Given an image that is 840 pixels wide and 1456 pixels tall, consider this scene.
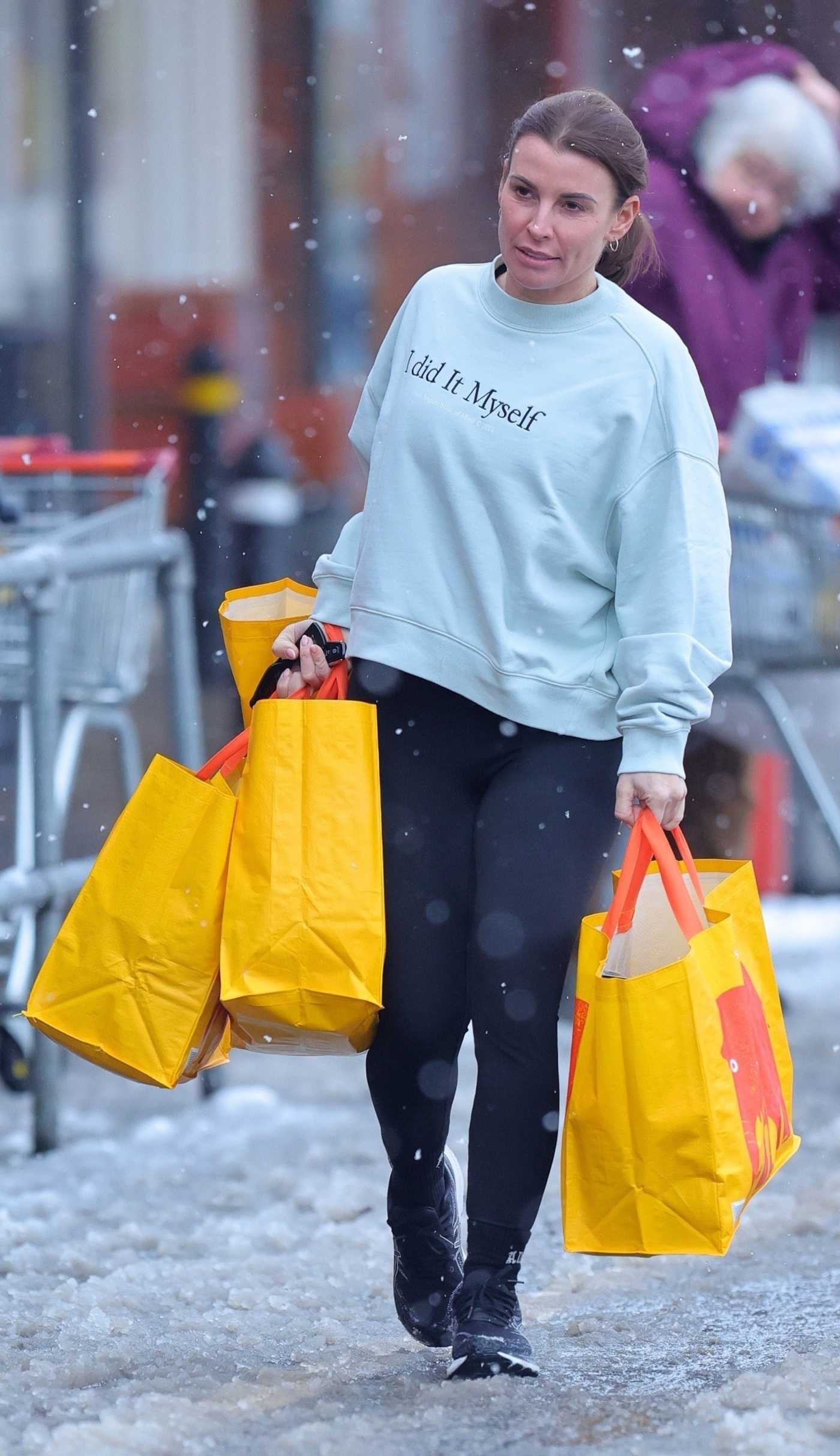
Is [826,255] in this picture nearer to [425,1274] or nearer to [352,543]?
[352,543]

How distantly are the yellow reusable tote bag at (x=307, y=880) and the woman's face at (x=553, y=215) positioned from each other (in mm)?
655

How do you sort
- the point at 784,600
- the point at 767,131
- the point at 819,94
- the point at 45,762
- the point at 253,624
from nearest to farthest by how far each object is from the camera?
the point at 253,624 < the point at 45,762 < the point at 767,131 < the point at 819,94 < the point at 784,600

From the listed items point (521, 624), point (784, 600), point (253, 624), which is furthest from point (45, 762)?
point (784, 600)

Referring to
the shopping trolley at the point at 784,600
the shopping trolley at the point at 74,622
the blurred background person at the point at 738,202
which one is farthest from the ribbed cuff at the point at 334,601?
the shopping trolley at the point at 784,600

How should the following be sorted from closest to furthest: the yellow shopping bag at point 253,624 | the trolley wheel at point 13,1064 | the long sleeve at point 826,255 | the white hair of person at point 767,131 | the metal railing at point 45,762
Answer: the yellow shopping bag at point 253,624
the metal railing at point 45,762
the trolley wheel at point 13,1064
the white hair of person at point 767,131
the long sleeve at point 826,255

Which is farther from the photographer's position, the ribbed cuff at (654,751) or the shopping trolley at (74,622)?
the shopping trolley at (74,622)

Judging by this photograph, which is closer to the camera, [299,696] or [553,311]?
[553,311]

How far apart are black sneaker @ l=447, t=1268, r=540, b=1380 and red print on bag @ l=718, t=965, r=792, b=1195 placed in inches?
16.1

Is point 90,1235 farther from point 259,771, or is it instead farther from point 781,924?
point 781,924

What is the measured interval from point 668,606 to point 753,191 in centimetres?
244

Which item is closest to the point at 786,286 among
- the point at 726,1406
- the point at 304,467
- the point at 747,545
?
the point at 747,545

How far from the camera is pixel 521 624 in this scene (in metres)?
2.73

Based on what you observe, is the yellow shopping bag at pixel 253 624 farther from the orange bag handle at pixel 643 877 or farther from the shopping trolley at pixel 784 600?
the shopping trolley at pixel 784 600

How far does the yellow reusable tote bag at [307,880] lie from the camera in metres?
2.66
